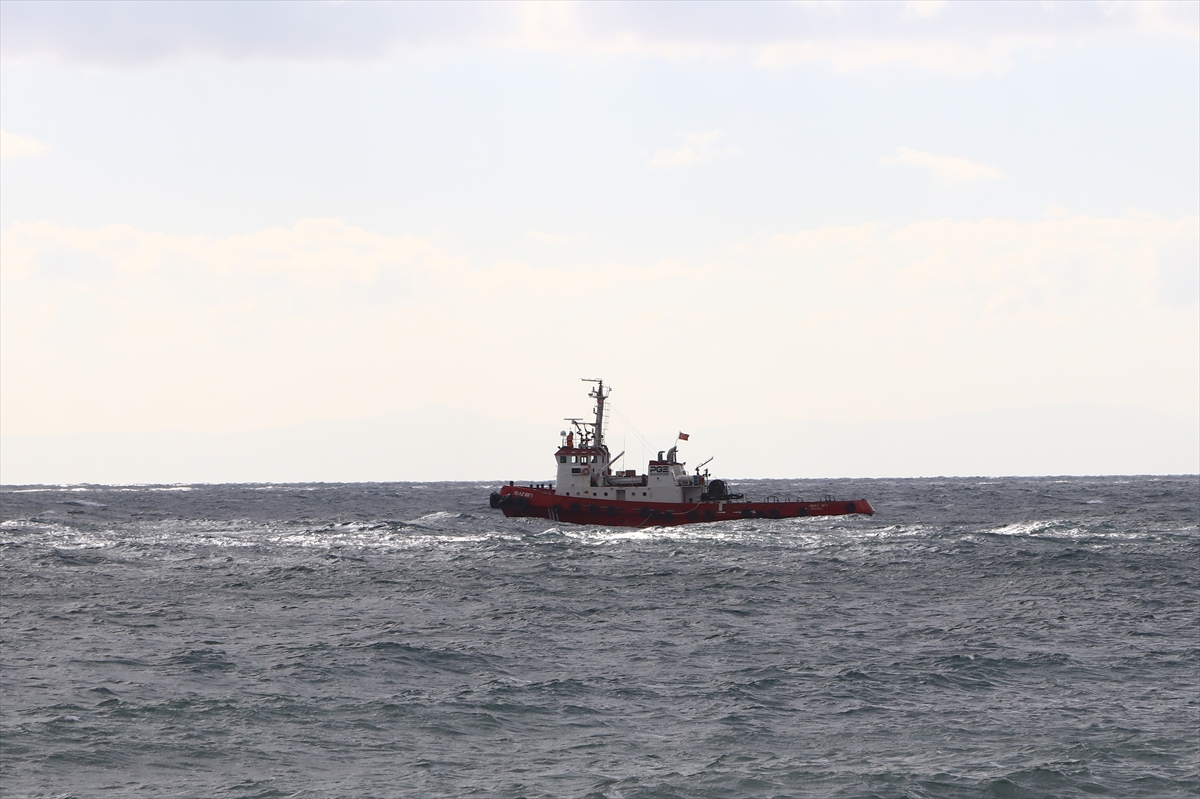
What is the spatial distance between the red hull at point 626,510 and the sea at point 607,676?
67.1ft

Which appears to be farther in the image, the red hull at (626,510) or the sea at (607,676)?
the red hull at (626,510)

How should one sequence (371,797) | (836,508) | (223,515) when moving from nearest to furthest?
→ (371,797), (836,508), (223,515)

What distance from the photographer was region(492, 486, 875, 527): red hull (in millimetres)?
81250

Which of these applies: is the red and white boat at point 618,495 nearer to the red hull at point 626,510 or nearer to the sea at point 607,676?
the red hull at point 626,510

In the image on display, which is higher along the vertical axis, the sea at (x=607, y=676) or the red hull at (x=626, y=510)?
the red hull at (x=626, y=510)

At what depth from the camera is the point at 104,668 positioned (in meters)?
30.9

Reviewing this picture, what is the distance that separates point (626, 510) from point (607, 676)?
51860 millimetres

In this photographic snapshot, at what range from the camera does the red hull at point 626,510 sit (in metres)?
81.2

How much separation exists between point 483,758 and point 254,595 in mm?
26500

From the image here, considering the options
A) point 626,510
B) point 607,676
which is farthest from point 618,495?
point 607,676

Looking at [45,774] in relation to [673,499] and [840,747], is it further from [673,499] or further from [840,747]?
[673,499]

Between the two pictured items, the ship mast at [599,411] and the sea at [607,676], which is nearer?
the sea at [607,676]

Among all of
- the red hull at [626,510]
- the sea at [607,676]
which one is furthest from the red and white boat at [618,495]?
the sea at [607,676]

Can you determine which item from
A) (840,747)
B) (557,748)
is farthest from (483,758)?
(840,747)
